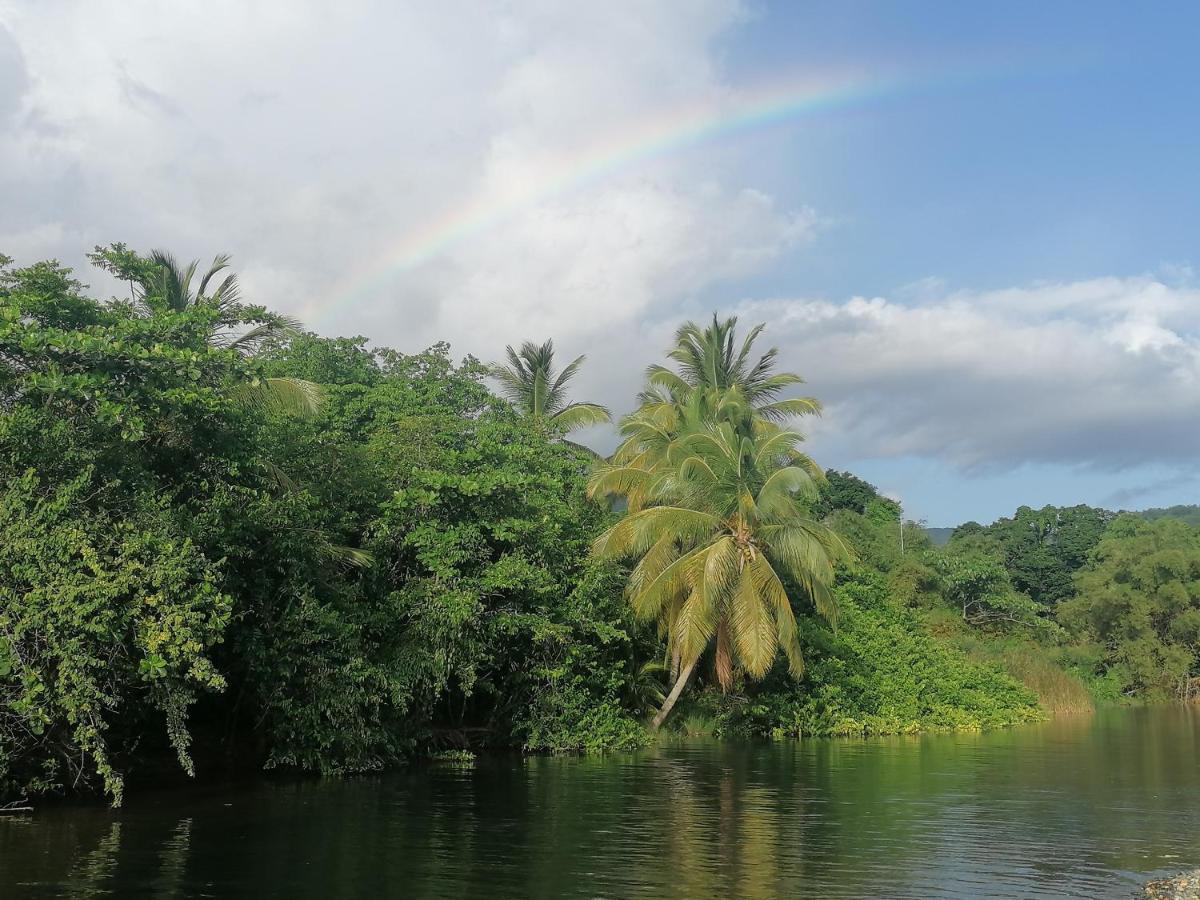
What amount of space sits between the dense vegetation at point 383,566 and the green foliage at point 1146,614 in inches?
402

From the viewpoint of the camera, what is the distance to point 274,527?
19.9 m

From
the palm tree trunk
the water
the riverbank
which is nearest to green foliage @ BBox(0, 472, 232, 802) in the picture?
the water

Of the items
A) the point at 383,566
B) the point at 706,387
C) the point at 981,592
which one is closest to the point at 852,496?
the point at 981,592

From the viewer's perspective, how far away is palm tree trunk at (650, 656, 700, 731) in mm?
29312

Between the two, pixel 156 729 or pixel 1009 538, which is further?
pixel 1009 538

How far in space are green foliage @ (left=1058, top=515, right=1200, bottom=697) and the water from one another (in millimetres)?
31953

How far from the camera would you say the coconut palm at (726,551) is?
27.3 metres

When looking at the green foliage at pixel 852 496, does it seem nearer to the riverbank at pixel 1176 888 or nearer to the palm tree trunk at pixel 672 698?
the palm tree trunk at pixel 672 698

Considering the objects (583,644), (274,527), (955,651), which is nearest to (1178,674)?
(955,651)

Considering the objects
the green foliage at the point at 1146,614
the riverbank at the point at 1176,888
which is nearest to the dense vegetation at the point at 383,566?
the green foliage at the point at 1146,614

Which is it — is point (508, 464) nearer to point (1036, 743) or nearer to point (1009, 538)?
point (1036, 743)

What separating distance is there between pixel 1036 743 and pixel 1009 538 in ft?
154

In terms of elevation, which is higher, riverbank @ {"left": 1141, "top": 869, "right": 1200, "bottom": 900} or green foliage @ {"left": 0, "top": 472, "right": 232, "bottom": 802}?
green foliage @ {"left": 0, "top": 472, "right": 232, "bottom": 802}

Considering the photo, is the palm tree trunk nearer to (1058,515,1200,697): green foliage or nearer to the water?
the water
